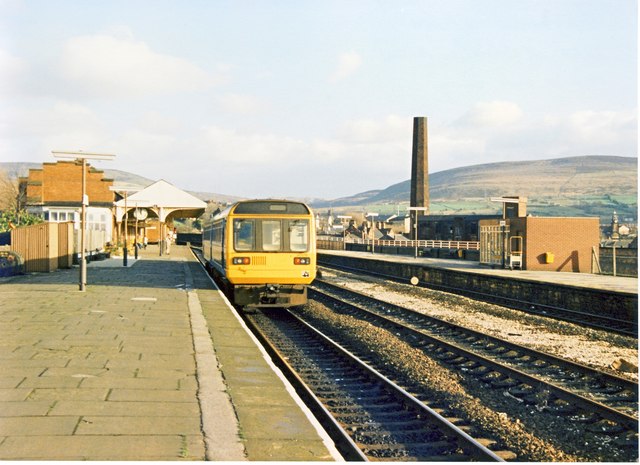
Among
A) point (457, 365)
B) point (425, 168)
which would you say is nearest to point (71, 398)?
point (457, 365)

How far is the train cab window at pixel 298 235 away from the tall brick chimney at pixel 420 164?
68.8 m

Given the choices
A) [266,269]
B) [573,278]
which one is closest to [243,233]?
[266,269]

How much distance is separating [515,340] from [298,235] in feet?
19.5

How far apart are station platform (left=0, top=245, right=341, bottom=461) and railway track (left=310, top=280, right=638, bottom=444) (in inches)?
124

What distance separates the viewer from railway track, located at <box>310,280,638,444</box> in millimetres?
8023

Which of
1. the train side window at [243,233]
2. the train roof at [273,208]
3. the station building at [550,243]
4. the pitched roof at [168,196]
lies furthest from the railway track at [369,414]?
the pitched roof at [168,196]

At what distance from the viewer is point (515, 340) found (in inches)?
565

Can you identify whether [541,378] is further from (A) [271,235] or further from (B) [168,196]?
(B) [168,196]

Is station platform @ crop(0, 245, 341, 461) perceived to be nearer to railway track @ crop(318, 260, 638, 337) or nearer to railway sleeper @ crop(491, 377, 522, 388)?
railway sleeper @ crop(491, 377, 522, 388)

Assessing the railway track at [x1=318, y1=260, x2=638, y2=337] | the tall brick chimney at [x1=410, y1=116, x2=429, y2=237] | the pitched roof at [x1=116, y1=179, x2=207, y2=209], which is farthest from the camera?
the tall brick chimney at [x1=410, y1=116, x2=429, y2=237]

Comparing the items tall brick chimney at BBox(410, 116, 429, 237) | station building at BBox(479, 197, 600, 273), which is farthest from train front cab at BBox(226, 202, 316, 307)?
tall brick chimney at BBox(410, 116, 429, 237)

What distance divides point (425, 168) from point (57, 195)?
140ft

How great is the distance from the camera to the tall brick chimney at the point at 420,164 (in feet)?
282

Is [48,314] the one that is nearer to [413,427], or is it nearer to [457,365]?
[457,365]
